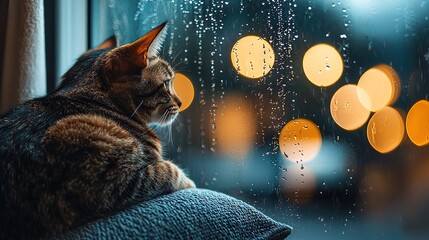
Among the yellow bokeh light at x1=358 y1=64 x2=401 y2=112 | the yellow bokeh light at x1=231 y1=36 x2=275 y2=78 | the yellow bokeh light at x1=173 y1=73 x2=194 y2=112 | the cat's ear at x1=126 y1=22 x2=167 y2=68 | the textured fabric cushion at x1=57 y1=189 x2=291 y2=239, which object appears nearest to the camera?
the textured fabric cushion at x1=57 y1=189 x2=291 y2=239

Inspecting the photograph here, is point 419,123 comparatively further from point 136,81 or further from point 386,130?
point 136,81

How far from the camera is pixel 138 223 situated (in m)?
0.91

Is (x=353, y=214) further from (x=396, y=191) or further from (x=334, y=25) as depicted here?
(x=334, y=25)

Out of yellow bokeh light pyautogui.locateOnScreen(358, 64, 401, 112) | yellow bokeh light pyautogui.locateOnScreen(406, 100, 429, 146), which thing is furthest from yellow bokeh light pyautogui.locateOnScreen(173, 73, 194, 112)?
yellow bokeh light pyautogui.locateOnScreen(406, 100, 429, 146)

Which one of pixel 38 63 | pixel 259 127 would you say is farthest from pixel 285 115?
pixel 38 63

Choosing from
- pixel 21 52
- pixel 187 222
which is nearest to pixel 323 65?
pixel 187 222

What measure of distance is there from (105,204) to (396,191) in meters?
0.72

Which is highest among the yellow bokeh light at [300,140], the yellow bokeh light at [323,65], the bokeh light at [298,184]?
the yellow bokeh light at [323,65]

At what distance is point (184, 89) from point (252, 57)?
25 cm

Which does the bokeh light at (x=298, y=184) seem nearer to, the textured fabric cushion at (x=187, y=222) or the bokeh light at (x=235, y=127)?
the bokeh light at (x=235, y=127)

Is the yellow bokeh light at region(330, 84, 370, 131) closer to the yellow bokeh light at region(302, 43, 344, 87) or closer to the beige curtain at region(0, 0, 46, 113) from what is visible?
the yellow bokeh light at region(302, 43, 344, 87)

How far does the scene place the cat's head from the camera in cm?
115

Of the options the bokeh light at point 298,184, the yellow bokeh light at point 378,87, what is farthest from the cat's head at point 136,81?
the yellow bokeh light at point 378,87

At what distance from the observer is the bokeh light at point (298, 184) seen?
4.23ft
